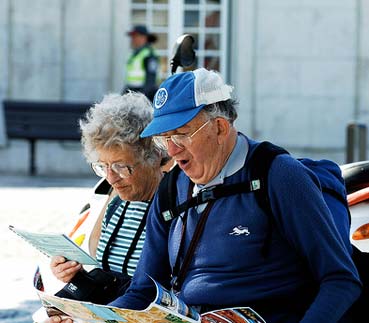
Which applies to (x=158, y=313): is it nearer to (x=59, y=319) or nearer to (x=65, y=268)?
(x=59, y=319)

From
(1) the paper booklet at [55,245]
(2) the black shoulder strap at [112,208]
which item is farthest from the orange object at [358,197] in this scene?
(1) the paper booklet at [55,245]

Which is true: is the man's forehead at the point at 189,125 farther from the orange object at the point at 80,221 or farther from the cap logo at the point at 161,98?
the orange object at the point at 80,221

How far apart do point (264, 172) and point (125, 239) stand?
3.81 feet

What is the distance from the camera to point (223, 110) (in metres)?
3.83

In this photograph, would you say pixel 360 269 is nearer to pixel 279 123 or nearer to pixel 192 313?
pixel 192 313

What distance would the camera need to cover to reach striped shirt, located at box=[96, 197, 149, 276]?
15.4 feet

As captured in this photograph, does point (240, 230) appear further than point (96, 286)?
No

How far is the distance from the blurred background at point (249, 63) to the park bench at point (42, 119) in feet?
1.37

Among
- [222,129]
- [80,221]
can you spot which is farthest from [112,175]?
[222,129]

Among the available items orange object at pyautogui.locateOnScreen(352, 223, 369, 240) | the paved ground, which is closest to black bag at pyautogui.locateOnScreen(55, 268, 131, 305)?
orange object at pyautogui.locateOnScreen(352, 223, 369, 240)

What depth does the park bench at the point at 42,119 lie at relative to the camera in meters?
17.7

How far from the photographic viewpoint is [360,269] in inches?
154

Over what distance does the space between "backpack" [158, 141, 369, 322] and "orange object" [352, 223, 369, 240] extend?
3.54 ft

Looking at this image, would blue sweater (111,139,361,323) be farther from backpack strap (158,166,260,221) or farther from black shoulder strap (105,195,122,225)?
black shoulder strap (105,195,122,225)
